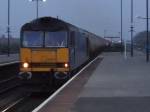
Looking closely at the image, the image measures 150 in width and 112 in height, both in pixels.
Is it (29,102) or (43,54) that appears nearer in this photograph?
(29,102)

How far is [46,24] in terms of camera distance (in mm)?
26328

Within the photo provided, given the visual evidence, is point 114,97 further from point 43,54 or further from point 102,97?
point 43,54

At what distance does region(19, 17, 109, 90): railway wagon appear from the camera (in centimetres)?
2548

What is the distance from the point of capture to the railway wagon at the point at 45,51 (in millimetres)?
25484

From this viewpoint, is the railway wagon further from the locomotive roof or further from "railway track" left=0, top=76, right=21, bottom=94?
"railway track" left=0, top=76, right=21, bottom=94

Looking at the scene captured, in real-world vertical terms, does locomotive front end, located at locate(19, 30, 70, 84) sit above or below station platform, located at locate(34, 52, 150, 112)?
above

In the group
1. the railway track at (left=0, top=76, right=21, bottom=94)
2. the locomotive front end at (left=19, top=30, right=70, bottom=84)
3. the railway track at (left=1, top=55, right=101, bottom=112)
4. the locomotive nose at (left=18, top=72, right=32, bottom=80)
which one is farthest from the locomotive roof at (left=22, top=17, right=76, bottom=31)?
the railway track at (left=0, top=76, right=21, bottom=94)

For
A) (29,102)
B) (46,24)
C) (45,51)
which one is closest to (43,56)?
(45,51)

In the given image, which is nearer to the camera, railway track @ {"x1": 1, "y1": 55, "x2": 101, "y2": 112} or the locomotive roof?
railway track @ {"x1": 1, "y1": 55, "x2": 101, "y2": 112}

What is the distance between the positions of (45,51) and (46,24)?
4.22 ft

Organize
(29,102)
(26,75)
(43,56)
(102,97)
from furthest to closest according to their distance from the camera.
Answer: (43,56), (26,75), (29,102), (102,97)

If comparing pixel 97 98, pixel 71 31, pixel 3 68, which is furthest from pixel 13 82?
pixel 97 98

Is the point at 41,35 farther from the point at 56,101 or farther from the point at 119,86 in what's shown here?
the point at 56,101

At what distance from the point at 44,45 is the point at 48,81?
5.64 feet
